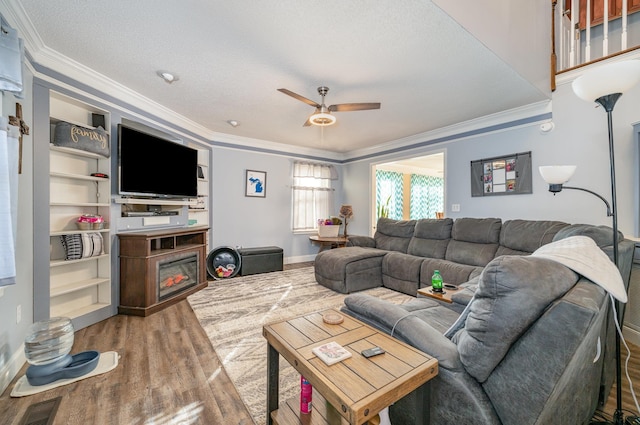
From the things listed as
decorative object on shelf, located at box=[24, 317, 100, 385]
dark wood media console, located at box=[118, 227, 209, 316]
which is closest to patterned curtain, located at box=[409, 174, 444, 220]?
dark wood media console, located at box=[118, 227, 209, 316]

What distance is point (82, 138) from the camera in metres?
2.58

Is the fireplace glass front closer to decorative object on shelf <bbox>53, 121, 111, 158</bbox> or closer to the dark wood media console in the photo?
the dark wood media console

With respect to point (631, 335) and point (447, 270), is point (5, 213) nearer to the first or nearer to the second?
point (447, 270)

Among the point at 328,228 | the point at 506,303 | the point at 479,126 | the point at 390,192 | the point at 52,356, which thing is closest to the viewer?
the point at 506,303

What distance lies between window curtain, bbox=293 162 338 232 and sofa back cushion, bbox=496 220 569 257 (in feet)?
11.7

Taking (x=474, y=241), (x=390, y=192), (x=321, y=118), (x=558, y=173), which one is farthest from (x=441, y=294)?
(x=390, y=192)

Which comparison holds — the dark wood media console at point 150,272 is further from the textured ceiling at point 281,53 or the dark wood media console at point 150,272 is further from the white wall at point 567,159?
the white wall at point 567,159

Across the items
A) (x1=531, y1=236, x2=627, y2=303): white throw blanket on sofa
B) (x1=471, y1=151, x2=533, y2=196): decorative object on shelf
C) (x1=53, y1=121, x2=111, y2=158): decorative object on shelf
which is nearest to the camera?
(x1=531, y1=236, x2=627, y2=303): white throw blanket on sofa

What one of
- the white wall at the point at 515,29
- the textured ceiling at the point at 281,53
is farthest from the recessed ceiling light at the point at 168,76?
the white wall at the point at 515,29

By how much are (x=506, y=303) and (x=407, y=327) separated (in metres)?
0.45

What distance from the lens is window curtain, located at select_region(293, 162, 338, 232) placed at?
19.0 ft

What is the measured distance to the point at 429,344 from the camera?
1.14 m

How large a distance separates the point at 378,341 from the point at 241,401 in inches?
41.3

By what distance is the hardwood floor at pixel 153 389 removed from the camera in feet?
5.04
